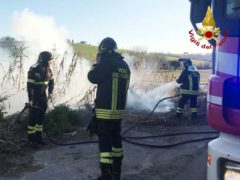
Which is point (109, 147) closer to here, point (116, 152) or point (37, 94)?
point (116, 152)

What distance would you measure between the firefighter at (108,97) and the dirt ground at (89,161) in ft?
1.65

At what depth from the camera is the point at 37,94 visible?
23.9 ft

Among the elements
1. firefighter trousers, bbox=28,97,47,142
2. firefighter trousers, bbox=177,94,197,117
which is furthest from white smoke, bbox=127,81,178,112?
firefighter trousers, bbox=28,97,47,142

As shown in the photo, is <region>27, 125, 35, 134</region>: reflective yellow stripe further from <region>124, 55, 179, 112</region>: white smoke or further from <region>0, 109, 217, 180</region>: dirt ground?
<region>124, 55, 179, 112</region>: white smoke

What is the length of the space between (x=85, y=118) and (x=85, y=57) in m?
5.32

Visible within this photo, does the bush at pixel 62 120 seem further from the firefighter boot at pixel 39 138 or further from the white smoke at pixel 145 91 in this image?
the white smoke at pixel 145 91

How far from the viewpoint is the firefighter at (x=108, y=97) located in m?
4.97

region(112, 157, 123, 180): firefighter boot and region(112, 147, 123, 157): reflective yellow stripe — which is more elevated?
region(112, 147, 123, 157): reflective yellow stripe

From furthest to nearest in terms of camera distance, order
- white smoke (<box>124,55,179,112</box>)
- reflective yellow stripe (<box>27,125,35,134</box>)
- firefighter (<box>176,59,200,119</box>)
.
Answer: white smoke (<box>124,55,179,112</box>) → firefighter (<box>176,59,200,119</box>) → reflective yellow stripe (<box>27,125,35,134</box>)

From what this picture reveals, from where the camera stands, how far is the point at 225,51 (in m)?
2.50

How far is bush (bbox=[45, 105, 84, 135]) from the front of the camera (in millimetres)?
7914

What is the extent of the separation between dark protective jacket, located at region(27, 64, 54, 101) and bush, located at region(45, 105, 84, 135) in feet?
2.78

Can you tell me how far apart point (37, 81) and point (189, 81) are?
5.47m

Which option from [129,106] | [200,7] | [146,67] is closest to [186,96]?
[129,106]
